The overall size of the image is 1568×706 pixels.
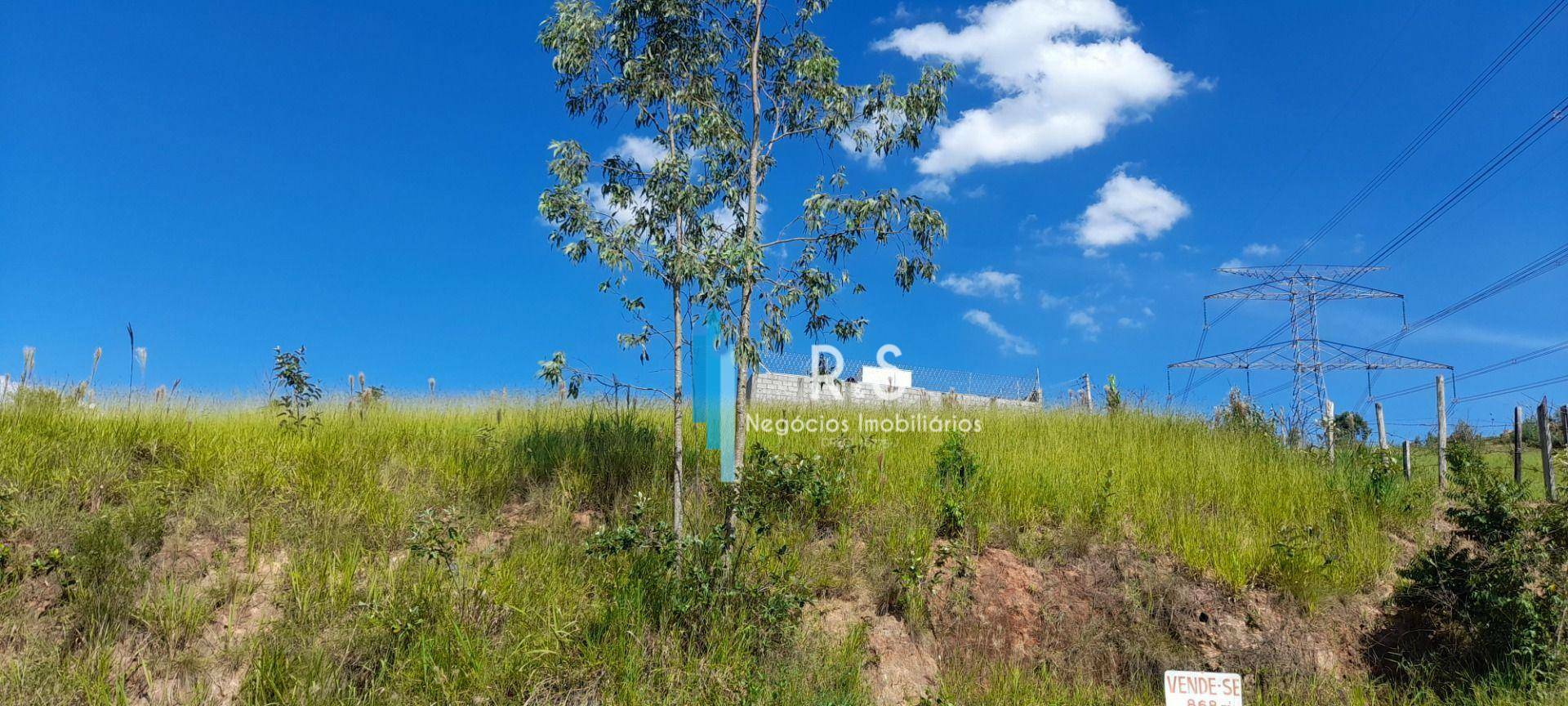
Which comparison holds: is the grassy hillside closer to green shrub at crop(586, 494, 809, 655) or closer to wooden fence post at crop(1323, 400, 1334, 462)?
green shrub at crop(586, 494, 809, 655)

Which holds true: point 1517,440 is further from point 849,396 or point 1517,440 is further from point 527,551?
point 527,551

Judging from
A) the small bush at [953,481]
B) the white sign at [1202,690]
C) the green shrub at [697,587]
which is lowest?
the white sign at [1202,690]

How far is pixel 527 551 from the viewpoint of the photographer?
7.12 meters

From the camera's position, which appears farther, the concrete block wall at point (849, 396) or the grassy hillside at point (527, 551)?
the concrete block wall at point (849, 396)

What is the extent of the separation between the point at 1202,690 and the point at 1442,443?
10227mm

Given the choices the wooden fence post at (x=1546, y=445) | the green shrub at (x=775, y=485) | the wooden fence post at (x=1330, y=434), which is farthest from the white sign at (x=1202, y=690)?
the wooden fence post at (x=1546, y=445)

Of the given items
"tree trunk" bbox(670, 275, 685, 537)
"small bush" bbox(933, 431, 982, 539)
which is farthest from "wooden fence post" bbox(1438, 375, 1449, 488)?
"tree trunk" bbox(670, 275, 685, 537)

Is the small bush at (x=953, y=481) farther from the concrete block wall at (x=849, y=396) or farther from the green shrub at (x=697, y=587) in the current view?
the concrete block wall at (x=849, y=396)

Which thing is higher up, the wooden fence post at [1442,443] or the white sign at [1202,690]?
the wooden fence post at [1442,443]

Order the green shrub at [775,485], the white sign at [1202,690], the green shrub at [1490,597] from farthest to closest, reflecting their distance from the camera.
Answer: the green shrub at [1490,597] → the green shrub at [775,485] → the white sign at [1202,690]

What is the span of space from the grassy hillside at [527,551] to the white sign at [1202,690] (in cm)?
110

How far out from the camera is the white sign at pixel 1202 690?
577 centimetres

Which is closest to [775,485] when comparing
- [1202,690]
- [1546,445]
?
[1202,690]

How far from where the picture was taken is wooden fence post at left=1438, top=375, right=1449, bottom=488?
12.7m
